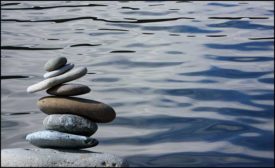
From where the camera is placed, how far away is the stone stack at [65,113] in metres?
4.47

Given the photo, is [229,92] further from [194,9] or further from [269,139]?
[194,9]

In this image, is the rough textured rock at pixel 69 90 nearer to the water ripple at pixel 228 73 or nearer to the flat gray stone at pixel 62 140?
the flat gray stone at pixel 62 140

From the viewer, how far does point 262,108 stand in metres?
5.78

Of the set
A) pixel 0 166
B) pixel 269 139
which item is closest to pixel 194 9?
pixel 269 139

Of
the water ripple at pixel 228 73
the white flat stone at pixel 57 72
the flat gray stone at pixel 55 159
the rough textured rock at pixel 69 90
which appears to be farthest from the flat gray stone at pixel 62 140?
the water ripple at pixel 228 73

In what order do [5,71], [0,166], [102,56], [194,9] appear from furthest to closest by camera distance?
[194,9]
[102,56]
[5,71]
[0,166]

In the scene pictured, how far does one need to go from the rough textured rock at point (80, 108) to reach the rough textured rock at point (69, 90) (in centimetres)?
4

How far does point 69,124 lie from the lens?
4.52 m

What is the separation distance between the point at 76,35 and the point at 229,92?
3.86m

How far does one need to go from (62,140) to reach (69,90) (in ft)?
1.38

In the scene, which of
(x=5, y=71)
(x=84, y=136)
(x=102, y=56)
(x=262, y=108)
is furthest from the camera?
(x=102, y=56)

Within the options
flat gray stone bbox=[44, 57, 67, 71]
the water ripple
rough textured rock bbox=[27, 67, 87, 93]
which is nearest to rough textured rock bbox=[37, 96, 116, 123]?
rough textured rock bbox=[27, 67, 87, 93]

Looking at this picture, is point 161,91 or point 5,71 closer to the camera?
point 161,91

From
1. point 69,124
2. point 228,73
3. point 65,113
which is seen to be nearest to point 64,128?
point 69,124
